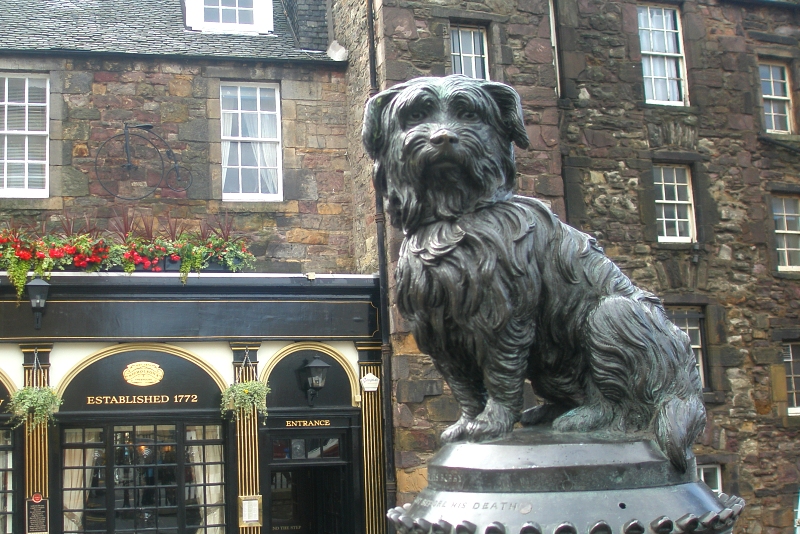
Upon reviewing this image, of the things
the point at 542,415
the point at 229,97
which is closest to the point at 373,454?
the point at 229,97

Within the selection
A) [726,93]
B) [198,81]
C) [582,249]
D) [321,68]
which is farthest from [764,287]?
[582,249]

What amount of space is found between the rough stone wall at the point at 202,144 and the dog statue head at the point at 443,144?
10298mm

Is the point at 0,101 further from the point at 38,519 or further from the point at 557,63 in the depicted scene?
the point at 557,63

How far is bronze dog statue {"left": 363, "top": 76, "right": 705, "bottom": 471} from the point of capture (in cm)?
360

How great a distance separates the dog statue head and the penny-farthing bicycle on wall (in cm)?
1059

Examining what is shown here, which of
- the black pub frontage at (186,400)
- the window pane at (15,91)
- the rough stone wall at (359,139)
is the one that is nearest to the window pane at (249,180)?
the rough stone wall at (359,139)

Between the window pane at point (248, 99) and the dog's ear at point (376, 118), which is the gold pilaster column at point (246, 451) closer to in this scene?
the window pane at point (248, 99)

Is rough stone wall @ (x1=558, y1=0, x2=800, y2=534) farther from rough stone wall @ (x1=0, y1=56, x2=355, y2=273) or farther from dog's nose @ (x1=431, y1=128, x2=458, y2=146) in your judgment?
dog's nose @ (x1=431, y1=128, x2=458, y2=146)

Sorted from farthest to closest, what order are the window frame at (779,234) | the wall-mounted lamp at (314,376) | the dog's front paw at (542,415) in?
1. the window frame at (779,234)
2. the wall-mounted lamp at (314,376)
3. the dog's front paw at (542,415)

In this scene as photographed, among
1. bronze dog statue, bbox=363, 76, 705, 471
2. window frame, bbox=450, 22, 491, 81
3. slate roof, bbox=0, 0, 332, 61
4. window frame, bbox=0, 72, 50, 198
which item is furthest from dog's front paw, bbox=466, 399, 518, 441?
slate roof, bbox=0, 0, 332, 61

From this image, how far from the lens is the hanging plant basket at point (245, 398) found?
490 inches

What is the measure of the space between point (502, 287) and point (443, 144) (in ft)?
1.88

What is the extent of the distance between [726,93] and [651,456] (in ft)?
45.7

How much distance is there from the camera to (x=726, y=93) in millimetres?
16125
